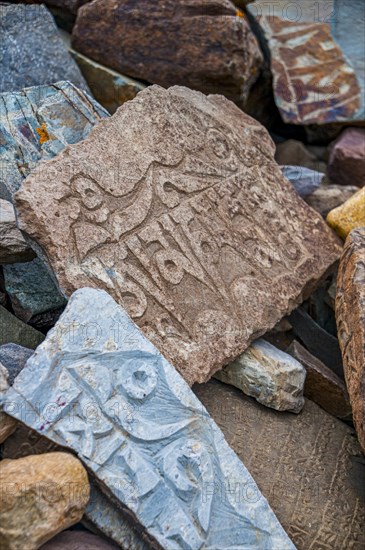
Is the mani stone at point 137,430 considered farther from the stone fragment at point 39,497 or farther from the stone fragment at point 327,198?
the stone fragment at point 327,198

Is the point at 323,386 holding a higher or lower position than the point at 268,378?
lower

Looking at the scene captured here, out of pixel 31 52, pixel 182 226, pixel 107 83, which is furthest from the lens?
pixel 107 83

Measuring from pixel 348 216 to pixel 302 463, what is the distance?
4.51 ft

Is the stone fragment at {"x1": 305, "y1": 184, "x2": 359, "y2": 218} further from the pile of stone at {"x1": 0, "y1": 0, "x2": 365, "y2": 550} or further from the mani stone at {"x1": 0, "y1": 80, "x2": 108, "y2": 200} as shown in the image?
the mani stone at {"x1": 0, "y1": 80, "x2": 108, "y2": 200}

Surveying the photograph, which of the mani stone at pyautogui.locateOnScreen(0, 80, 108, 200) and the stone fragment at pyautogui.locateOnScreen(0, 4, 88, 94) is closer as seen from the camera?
the mani stone at pyautogui.locateOnScreen(0, 80, 108, 200)

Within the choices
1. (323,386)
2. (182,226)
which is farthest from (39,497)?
(323,386)

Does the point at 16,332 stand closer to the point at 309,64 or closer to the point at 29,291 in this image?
the point at 29,291

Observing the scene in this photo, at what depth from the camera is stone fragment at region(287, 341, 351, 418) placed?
288 centimetres

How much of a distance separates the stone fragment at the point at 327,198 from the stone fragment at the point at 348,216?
290 millimetres

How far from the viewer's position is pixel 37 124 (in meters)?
3.13

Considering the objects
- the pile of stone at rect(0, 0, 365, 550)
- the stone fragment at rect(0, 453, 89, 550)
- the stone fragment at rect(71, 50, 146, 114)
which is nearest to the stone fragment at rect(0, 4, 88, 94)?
the pile of stone at rect(0, 0, 365, 550)

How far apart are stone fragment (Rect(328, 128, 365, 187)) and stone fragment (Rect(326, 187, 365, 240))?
784mm

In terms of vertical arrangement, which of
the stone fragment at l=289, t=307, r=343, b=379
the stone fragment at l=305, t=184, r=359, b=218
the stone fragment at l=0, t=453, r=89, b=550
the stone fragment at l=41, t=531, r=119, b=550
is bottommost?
the stone fragment at l=289, t=307, r=343, b=379

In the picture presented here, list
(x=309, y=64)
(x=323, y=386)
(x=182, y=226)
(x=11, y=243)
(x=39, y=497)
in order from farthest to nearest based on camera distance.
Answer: (x=309, y=64)
(x=323, y=386)
(x=182, y=226)
(x=11, y=243)
(x=39, y=497)
